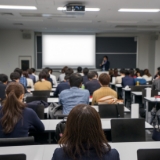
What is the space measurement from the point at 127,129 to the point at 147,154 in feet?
3.42

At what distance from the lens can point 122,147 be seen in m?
2.35

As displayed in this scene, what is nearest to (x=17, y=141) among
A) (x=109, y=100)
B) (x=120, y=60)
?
(x=109, y=100)

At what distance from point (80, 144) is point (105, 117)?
2.16 m

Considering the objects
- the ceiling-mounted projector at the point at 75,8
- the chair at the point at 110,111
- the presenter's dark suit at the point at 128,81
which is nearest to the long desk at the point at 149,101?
the chair at the point at 110,111

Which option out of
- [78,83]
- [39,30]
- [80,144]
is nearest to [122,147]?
[80,144]

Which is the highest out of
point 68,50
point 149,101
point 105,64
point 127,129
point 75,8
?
point 75,8

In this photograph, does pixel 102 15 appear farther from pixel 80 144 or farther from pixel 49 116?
pixel 80 144

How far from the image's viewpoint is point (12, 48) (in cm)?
1281

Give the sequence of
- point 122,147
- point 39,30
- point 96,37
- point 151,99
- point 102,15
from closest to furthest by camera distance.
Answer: point 122,147, point 151,99, point 102,15, point 39,30, point 96,37

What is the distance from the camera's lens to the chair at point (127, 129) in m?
2.80

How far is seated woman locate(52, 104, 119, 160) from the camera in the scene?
4.93 ft

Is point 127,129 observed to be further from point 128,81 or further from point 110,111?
point 128,81

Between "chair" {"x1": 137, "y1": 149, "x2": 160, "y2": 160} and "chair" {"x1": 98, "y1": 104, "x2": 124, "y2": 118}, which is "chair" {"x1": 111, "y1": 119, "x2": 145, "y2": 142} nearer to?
"chair" {"x1": 98, "y1": 104, "x2": 124, "y2": 118}

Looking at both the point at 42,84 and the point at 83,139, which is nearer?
the point at 83,139
